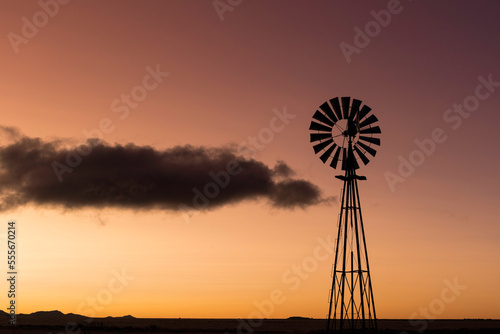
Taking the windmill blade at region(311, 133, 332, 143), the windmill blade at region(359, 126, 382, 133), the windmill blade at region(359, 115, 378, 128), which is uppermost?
the windmill blade at region(359, 115, 378, 128)

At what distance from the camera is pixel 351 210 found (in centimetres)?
4259

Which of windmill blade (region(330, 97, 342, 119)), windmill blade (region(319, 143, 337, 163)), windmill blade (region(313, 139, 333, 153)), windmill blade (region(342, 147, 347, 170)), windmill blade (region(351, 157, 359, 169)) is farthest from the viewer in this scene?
windmill blade (region(319, 143, 337, 163))

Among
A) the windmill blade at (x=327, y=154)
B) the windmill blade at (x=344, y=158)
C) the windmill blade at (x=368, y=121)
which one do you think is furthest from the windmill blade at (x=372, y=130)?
the windmill blade at (x=327, y=154)

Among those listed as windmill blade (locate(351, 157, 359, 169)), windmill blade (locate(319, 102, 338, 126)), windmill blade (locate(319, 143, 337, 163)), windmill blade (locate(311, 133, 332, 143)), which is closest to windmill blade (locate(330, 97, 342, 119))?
windmill blade (locate(319, 102, 338, 126))

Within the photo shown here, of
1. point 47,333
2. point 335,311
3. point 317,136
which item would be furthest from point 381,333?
point 47,333

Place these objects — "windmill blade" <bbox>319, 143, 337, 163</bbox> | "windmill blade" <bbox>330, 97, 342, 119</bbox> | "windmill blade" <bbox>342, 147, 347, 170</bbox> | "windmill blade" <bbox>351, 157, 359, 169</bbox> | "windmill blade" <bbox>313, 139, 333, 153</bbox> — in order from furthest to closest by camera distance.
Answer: "windmill blade" <bbox>319, 143, 337, 163</bbox> < "windmill blade" <bbox>313, 139, 333, 153</bbox> < "windmill blade" <bbox>342, 147, 347, 170</bbox> < "windmill blade" <bbox>351, 157, 359, 169</bbox> < "windmill blade" <bbox>330, 97, 342, 119</bbox>

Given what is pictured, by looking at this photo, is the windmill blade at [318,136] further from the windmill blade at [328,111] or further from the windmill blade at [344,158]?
the windmill blade at [344,158]

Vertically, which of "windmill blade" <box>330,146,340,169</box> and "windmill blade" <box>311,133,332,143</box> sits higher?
"windmill blade" <box>311,133,332,143</box>

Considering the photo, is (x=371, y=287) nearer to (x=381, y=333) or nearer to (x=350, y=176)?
(x=350, y=176)

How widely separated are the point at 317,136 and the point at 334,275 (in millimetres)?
9791

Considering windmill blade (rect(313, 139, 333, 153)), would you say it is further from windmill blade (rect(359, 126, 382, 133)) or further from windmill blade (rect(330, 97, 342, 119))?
windmill blade (rect(359, 126, 382, 133))

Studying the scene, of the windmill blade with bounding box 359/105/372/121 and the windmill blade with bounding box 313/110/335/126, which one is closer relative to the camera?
the windmill blade with bounding box 359/105/372/121

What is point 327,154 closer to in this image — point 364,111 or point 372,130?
point 372,130

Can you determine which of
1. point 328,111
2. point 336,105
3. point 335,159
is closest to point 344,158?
point 335,159
